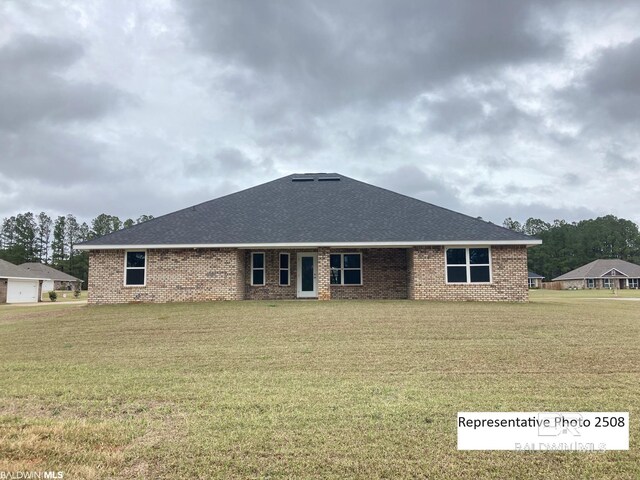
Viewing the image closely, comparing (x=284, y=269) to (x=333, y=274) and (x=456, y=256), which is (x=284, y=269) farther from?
(x=456, y=256)

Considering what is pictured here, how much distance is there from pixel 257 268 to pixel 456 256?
29.1ft

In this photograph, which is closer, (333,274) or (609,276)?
(333,274)

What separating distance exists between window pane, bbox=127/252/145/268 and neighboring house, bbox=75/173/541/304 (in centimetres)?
4

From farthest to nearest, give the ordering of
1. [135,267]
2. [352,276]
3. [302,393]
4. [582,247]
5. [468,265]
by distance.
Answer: [582,247]
[352,276]
[135,267]
[468,265]
[302,393]

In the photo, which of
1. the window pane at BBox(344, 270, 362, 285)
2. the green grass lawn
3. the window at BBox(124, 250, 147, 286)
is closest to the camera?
the green grass lawn

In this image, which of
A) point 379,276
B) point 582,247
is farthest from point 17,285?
point 582,247

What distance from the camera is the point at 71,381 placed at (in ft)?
22.2

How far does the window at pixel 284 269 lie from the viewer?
66.3 feet

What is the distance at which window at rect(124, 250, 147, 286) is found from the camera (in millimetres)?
18766

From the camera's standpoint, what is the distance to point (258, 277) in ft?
66.4

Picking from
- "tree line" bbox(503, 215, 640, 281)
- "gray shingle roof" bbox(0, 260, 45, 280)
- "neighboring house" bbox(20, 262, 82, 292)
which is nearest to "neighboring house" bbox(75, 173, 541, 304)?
"gray shingle roof" bbox(0, 260, 45, 280)

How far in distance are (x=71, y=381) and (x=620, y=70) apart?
97.8ft

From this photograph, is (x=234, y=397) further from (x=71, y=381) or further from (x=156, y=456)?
(x=71, y=381)

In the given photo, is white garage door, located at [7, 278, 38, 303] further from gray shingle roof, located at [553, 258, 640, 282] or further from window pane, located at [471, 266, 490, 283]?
gray shingle roof, located at [553, 258, 640, 282]
